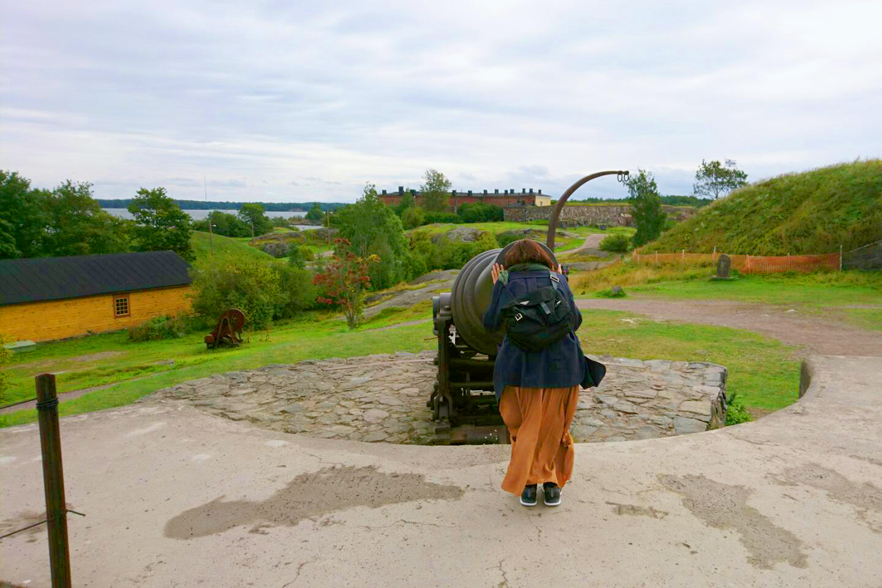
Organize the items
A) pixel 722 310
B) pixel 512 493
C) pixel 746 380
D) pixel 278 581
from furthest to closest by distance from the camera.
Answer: pixel 722 310
pixel 746 380
pixel 512 493
pixel 278 581

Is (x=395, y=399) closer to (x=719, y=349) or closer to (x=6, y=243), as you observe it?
(x=719, y=349)

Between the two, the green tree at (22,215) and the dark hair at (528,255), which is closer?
the dark hair at (528,255)

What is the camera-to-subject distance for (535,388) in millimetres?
3561

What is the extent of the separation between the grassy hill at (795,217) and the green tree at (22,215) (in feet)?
127

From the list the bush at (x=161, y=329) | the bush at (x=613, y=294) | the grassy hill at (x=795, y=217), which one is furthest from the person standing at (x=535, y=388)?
the bush at (x=161, y=329)

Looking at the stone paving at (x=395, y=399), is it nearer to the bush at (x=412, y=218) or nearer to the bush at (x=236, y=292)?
the bush at (x=236, y=292)

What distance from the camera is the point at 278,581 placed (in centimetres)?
294

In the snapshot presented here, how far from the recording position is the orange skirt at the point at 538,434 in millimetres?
3592

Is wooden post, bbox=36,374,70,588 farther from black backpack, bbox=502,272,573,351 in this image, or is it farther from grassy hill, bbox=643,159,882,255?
grassy hill, bbox=643,159,882,255

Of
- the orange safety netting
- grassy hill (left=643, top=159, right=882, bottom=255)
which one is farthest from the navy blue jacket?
grassy hill (left=643, top=159, right=882, bottom=255)

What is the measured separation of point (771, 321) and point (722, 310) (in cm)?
177

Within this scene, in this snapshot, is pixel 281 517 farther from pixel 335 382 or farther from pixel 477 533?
pixel 335 382

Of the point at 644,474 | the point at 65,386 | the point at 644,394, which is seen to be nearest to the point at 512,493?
the point at 644,474

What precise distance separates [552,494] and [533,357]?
88cm
